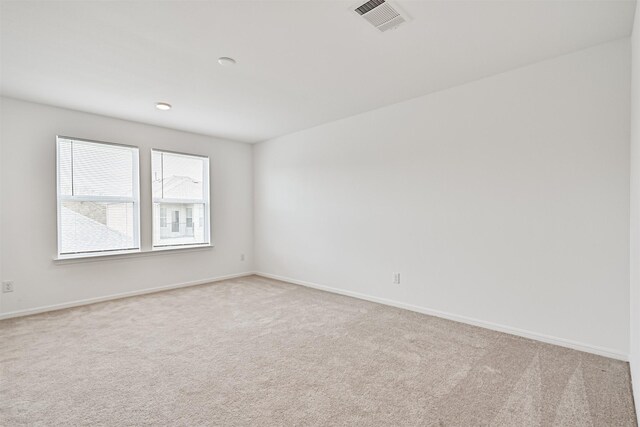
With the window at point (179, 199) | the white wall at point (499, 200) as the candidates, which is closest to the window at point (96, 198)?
the window at point (179, 199)

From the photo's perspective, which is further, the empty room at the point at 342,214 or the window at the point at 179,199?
the window at the point at 179,199

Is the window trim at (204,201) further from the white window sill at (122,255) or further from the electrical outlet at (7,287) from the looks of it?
the electrical outlet at (7,287)

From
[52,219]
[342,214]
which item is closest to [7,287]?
[52,219]

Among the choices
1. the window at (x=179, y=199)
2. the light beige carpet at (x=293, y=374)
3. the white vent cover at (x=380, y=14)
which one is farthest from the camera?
the window at (x=179, y=199)

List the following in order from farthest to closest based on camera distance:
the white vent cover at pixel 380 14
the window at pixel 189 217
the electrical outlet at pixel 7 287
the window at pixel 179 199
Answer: the window at pixel 189 217 → the window at pixel 179 199 → the electrical outlet at pixel 7 287 → the white vent cover at pixel 380 14

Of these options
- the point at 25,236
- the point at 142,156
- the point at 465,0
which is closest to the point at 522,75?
the point at 465,0

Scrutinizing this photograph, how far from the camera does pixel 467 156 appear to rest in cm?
323

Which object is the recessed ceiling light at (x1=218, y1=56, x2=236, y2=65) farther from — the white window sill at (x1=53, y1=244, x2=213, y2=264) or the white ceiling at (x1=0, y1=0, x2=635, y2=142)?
the white window sill at (x1=53, y1=244, x2=213, y2=264)

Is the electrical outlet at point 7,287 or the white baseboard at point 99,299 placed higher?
the electrical outlet at point 7,287

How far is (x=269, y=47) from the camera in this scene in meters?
2.48

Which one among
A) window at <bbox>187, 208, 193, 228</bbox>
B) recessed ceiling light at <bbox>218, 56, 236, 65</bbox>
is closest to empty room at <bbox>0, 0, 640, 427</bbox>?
recessed ceiling light at <bbox>218, 56, 236, 65</bbox>

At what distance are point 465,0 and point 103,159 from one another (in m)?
4.46

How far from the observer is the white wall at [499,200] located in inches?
97.4

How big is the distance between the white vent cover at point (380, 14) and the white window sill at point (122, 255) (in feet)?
13.6
